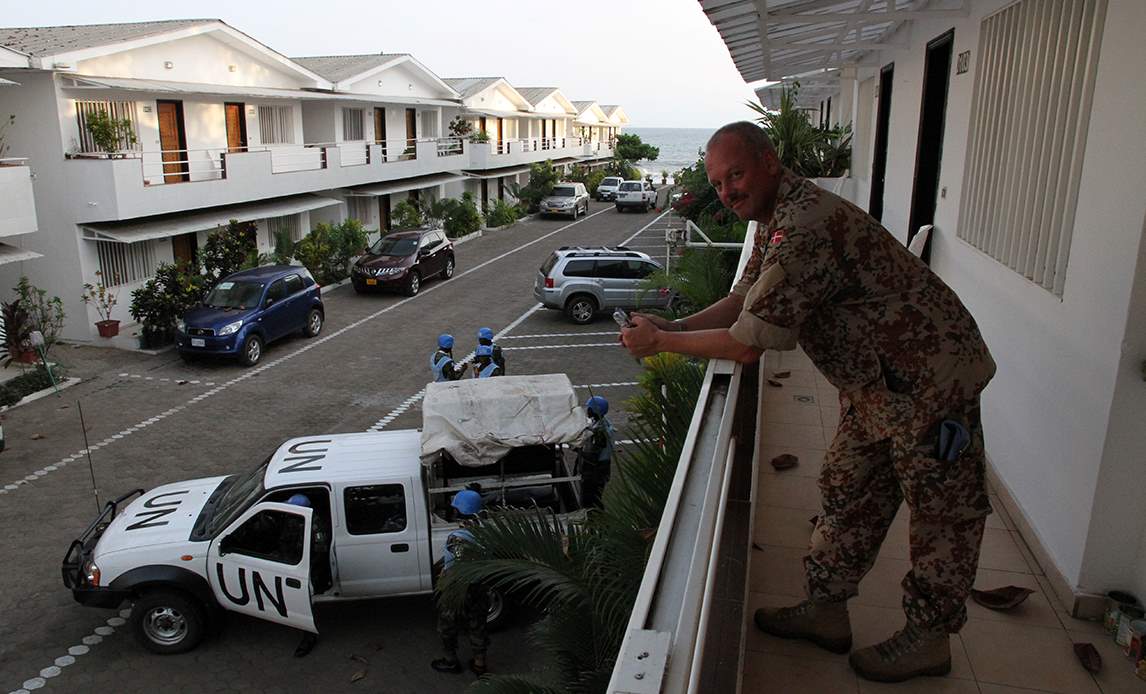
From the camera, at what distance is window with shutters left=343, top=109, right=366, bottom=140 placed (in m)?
29.2

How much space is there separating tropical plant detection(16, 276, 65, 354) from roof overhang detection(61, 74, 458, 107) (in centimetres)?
405

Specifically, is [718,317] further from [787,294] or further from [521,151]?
[521,151]

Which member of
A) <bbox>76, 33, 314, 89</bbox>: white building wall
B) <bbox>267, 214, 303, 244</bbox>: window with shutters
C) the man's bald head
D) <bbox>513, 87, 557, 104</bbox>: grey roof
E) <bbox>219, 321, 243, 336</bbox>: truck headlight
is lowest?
<bbox>219, 321, 243, 336</bbox>: truck headlight

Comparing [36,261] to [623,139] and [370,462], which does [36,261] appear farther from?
[623,139]

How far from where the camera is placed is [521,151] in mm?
44562

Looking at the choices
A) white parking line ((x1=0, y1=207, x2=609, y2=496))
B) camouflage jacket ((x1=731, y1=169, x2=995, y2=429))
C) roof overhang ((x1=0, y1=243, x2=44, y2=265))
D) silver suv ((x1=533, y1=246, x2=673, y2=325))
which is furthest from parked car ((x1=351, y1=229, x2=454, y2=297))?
camouflage jacket ((x1=731, y1=169, x2=995, y2=429))

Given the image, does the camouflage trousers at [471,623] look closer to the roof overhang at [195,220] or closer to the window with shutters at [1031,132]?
the window with shutters at [1031,132]

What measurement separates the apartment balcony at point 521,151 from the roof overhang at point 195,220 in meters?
13.6

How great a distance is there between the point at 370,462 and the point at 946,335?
6.06 metres

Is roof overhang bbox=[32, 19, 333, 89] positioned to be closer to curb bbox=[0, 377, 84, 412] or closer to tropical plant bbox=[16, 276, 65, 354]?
tropical plant bbox=[16, 276, 65, 354]

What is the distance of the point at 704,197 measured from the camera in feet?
63.1

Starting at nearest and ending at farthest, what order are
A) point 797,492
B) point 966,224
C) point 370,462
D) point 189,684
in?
point 797,492 < point 966,224 < point 189,684 < point 370,462

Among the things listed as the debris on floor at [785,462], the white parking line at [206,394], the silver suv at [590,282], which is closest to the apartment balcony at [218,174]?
the white parking line at [206,394]

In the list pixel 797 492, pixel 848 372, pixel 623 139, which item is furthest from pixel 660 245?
pixel 623 139
